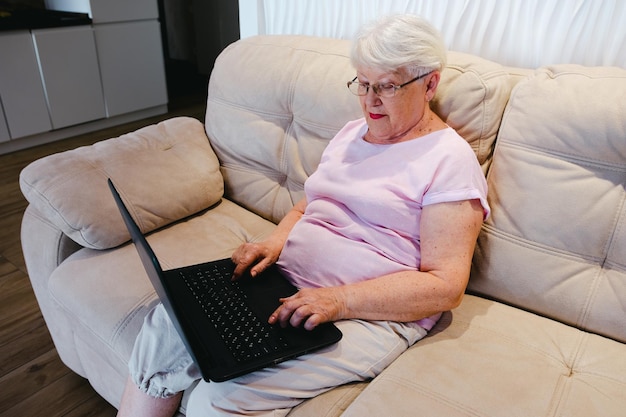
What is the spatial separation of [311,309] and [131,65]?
11.3ft

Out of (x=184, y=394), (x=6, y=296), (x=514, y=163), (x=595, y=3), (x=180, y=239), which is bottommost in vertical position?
(x=6, y=296)

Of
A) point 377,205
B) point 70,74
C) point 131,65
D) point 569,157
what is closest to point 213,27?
point 131,65

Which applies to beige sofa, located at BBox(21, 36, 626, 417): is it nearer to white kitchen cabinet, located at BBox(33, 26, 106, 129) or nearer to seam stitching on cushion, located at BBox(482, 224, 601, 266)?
seam stitching on cushion, located at BBox(482, 224, 601, 266)

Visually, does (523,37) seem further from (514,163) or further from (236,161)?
(236,161)

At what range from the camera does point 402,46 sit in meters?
1.07

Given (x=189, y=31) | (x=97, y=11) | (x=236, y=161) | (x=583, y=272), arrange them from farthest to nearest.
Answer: (x=189, y=31)
(x=97, y=11)
(x=236, y=161)
(x=583, y=272)

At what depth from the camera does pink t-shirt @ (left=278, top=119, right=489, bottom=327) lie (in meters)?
1.09

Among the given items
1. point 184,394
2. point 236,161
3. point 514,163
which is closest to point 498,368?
point 514,163

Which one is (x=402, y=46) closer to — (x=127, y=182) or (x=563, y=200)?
(x=563, y=200)

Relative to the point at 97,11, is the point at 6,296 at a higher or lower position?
lower

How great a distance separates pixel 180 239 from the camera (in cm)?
146

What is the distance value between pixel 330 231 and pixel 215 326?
0.37 meters

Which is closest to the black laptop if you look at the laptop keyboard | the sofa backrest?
the laptop keyboard

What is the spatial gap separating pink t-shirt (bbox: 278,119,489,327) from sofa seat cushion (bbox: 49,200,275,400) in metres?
0.31
